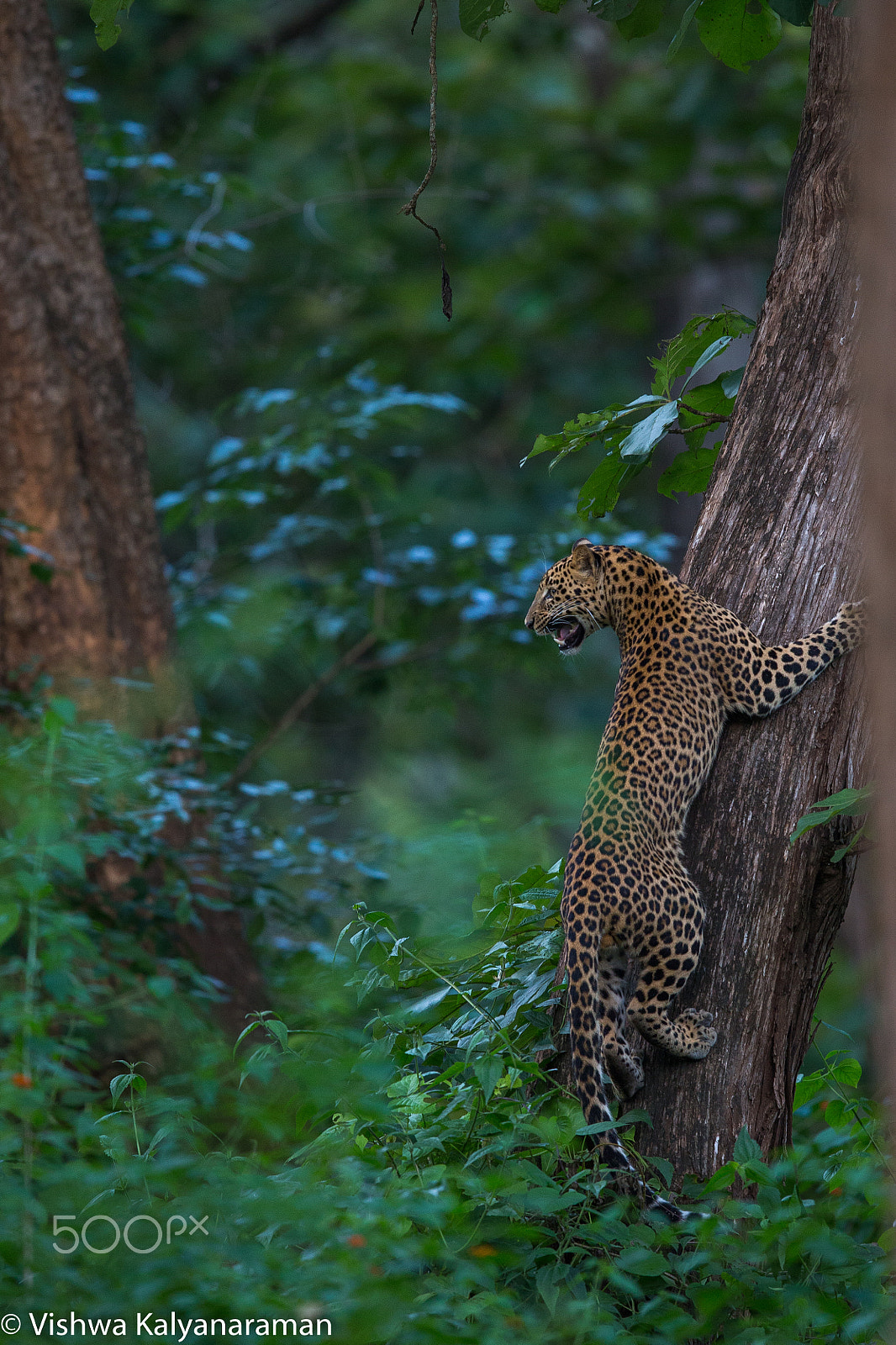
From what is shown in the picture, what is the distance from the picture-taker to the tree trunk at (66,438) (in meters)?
6.89

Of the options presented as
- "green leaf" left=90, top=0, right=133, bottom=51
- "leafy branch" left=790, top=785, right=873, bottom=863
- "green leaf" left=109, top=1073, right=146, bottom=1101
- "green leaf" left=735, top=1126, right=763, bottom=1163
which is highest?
"green leaf" left=90, top=0, right=133, bottom=51

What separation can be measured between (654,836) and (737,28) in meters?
2.72

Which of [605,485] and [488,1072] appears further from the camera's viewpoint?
[605,485]

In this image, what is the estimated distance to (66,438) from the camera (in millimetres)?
7105

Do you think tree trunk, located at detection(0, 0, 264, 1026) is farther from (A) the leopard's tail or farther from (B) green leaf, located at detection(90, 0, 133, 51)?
(A) the leopard's tail

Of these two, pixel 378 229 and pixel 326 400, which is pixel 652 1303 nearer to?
pixel 326 400

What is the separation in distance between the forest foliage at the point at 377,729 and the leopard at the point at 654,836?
177 millimetres

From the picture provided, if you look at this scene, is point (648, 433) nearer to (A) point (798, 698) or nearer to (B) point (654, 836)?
(A) point (798, 698)

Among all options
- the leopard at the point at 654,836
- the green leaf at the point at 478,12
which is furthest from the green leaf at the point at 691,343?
the green leaf at the point at 478,12

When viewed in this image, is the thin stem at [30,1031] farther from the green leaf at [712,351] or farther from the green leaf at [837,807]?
the green leaf at [712,351]

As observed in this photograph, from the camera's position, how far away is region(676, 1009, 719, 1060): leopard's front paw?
11.9 ft

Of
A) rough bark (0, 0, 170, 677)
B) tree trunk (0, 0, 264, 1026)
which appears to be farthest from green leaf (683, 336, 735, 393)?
rough bark (0, 0, 170, 677)

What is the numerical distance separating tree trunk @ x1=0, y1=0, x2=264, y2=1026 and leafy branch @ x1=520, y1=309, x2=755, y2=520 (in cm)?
326

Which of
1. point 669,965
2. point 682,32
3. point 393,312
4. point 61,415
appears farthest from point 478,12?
point 393,312
